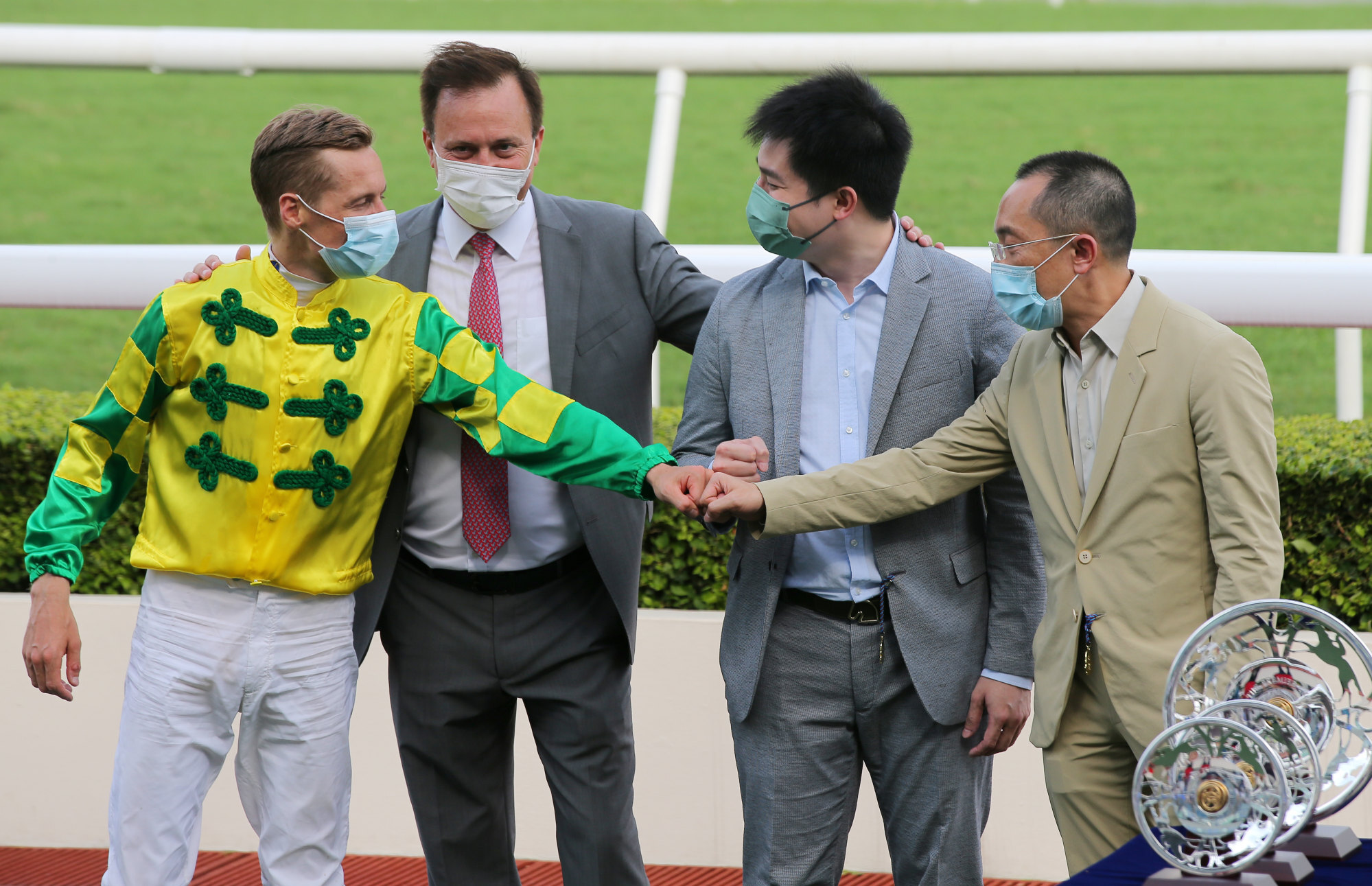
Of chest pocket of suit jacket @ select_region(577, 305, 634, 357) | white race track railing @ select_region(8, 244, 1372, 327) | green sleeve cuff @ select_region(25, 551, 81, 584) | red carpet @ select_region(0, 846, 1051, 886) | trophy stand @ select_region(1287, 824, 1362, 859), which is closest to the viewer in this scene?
trophy stand @ select_region(1287, 824, 1362, 859)

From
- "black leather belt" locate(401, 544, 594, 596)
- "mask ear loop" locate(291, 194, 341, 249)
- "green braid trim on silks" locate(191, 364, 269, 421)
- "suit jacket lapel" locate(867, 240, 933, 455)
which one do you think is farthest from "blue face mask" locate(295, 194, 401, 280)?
"suit jacket lapel" locate(867, 240, 933, 455)

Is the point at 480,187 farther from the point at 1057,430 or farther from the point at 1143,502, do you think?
the point at 1143,502

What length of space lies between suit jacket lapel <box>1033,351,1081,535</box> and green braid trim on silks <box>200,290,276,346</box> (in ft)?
4.87

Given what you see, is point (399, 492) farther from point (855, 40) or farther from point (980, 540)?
point (855, 40)

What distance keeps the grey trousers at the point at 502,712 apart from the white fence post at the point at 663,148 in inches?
61.3

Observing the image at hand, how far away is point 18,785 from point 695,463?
2631mm

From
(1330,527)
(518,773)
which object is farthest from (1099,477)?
(518,773)

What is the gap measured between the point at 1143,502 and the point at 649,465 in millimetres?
960

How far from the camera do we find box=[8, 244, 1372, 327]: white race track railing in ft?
12.0

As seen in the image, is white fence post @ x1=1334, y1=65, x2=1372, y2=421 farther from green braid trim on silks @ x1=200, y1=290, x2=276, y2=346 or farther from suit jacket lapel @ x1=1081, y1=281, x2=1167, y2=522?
green braid trim on silks @ x1=200, y1=290, x2=276, y2=346

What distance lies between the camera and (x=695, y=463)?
2836 millimetres

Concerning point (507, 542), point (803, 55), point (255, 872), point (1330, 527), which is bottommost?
point (255, 872)

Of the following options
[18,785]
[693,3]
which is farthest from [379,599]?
[693,3]

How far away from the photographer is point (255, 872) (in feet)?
13.3
